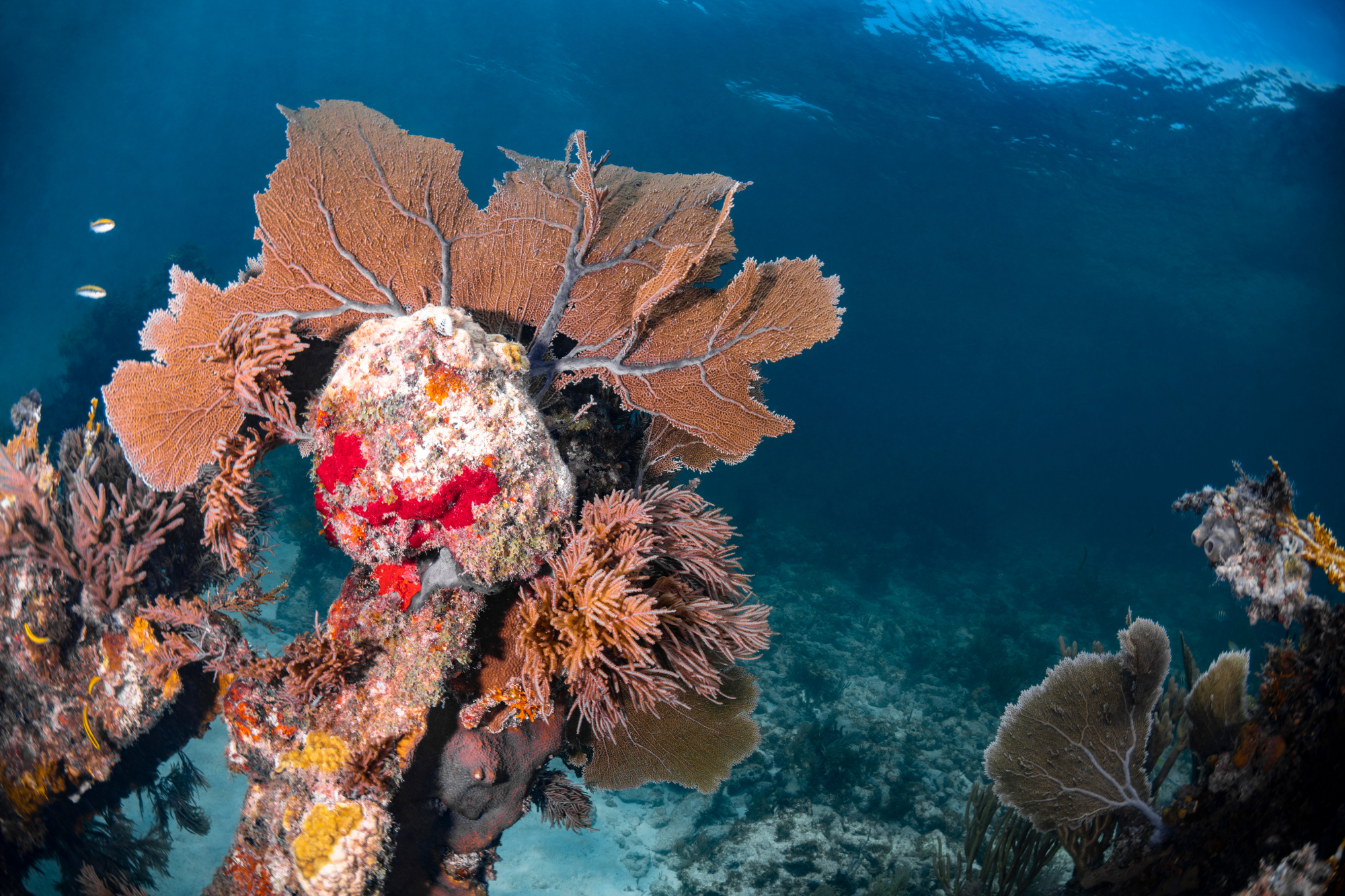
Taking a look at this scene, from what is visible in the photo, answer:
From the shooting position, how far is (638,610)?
2.37 metres

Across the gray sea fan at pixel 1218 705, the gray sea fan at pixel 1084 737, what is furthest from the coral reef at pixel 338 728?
the gray sea fan at pixel 1218 705

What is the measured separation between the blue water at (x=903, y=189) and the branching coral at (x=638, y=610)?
3.59 m

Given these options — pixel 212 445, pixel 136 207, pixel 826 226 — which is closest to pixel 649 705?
pixel 212 445

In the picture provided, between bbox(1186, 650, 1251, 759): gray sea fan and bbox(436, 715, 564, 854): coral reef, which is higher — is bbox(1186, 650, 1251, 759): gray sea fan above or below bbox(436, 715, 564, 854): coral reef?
above

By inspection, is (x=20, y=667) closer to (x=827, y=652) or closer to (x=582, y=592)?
(x=582, y=592)

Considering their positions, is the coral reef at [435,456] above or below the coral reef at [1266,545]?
below

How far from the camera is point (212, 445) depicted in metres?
2.85

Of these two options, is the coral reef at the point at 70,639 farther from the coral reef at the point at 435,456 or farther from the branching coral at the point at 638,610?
the branching coral at the point at 638,610

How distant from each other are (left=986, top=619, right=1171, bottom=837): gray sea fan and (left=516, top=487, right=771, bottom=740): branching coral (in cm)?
208

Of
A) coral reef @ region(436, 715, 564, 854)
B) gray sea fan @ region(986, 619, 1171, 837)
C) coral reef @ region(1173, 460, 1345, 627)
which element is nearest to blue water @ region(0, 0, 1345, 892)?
coral reef @ region(436, 715, 564, 854)

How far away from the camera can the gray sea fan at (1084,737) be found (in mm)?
3486

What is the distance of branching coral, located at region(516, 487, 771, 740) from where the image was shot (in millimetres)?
2457

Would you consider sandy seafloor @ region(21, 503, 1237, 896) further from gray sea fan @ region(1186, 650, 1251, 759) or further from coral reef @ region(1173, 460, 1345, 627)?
coral reef @ region(1173, 460, 1345, 627)

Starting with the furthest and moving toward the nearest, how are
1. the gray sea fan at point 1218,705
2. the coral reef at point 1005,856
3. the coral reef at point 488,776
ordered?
the coral reef at point 1005,856 → the gray sea fan at point 1218,705 → the coral reef at point 488,776
